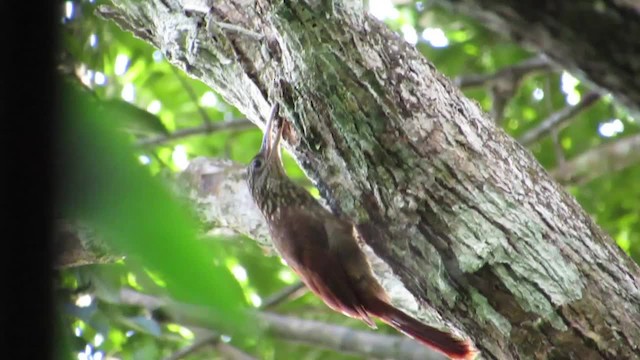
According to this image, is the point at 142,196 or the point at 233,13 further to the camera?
the point at 233,13

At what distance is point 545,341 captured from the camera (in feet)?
5.83

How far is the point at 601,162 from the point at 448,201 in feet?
6.54

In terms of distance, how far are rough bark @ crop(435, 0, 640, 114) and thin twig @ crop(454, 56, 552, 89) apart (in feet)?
7.75

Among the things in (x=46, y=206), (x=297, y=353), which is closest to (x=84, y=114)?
(x=46, y=206)

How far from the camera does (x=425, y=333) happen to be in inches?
89.2

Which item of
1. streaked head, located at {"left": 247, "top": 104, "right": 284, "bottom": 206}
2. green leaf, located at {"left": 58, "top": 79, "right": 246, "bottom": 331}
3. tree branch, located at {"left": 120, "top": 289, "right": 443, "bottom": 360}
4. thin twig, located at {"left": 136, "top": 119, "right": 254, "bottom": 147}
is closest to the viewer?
green leaf, located at {"left": 58, "top": 79, "right": 246, "bottom": 331}

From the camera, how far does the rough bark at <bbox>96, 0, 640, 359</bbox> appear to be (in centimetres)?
178

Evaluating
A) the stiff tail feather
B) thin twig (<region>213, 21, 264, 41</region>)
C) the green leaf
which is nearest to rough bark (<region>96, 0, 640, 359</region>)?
thin twig (<region>213, 21, 264, 41</region>)

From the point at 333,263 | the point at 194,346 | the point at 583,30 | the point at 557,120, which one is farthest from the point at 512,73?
the point at 583,30

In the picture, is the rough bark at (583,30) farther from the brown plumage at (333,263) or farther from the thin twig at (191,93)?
the thin twig at (191,93)

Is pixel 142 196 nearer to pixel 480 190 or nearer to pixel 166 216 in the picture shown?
pixel 166 216

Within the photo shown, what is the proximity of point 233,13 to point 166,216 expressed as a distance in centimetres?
167

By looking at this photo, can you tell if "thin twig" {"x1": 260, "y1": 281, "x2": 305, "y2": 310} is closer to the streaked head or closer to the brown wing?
the streaked head

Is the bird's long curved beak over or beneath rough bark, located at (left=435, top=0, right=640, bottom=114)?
beneath
